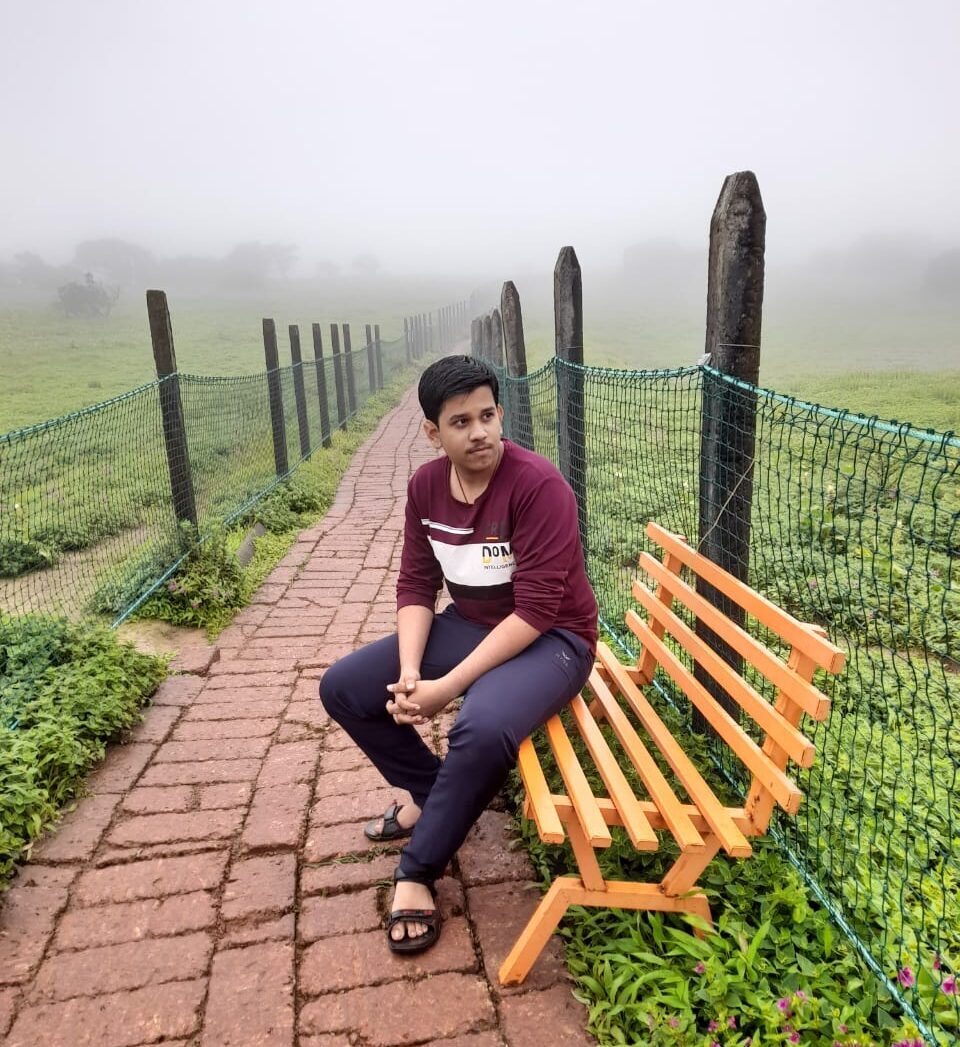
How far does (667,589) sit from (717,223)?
1260 millimetres

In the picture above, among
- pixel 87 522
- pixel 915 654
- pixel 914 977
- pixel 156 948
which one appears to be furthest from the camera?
pixel 87 522

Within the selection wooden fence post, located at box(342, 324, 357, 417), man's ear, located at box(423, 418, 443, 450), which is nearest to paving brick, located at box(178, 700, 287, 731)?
man's ear, located at box(423, 418, 443, 450)

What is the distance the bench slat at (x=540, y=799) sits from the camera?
1.93 m

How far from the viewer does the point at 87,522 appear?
20.5ft

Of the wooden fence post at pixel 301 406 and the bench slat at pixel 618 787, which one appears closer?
the bench slat at pixel 618 787

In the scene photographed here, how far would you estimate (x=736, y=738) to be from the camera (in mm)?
2156

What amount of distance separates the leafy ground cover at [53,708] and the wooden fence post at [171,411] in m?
1.73

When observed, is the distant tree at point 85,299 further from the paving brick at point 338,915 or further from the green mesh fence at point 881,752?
the paving brick at point 338,915

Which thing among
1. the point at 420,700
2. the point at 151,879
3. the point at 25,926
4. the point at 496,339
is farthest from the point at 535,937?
the point at 496,339

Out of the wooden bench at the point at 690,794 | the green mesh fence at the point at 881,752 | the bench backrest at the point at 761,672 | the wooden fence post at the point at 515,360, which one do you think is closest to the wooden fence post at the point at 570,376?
the green mesh fence at the point at 881,752

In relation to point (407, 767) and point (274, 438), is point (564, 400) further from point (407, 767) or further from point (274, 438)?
point (274, 438)

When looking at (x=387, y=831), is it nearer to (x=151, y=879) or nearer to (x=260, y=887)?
(x=260, y=887)

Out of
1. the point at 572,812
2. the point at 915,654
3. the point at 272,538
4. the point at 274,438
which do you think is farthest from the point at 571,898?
the point at 274,438

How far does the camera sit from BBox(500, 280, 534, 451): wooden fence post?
19.1 feet
